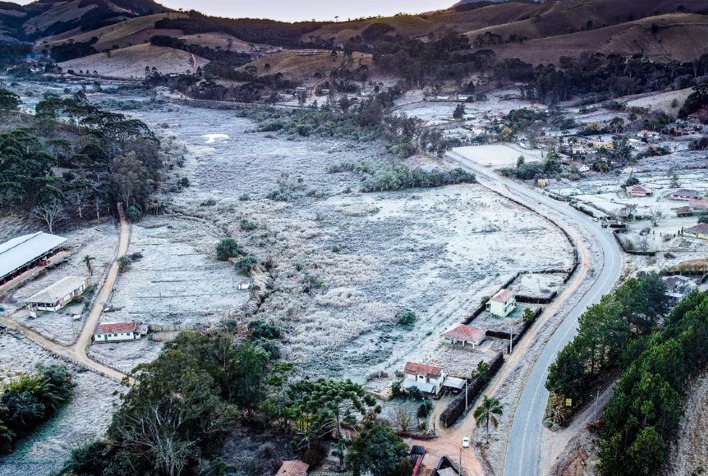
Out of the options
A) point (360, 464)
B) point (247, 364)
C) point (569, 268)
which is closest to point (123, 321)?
point (247, 364)

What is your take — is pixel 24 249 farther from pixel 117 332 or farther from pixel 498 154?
pixel 498 154

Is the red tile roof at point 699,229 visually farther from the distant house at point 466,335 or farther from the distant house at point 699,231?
the distant house at point 466,335

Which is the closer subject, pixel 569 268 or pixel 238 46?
pixel 569 268

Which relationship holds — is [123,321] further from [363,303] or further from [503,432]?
[503,432]

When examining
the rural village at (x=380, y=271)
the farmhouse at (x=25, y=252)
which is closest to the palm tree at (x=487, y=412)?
the rural village at (x=380, y=271)

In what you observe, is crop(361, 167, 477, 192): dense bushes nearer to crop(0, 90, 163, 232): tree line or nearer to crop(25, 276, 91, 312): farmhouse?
crop(0, 90, 163, 232): tree line
